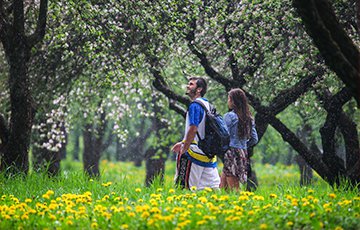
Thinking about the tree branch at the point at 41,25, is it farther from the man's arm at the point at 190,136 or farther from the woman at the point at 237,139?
the man's arm at the point at 190,136

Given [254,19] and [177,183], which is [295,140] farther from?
[177,183]

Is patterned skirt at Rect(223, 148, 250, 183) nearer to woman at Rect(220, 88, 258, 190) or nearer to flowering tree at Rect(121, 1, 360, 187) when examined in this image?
woman at Rect(220, 88, 258, 190)

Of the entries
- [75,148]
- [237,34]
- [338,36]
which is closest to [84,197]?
[338,36]

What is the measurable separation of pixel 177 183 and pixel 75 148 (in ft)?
132

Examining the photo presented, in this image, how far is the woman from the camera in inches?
388

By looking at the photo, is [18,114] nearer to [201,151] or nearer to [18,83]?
[18,83]

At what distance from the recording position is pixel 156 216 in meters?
6.19

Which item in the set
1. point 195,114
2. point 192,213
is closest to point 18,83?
point 195,114

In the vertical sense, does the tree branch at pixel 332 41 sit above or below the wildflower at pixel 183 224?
above

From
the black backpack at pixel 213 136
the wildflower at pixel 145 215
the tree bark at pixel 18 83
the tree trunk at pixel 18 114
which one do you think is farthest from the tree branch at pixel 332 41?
the tree trunk at pixel 18 114

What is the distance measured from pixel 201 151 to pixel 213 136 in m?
0.29

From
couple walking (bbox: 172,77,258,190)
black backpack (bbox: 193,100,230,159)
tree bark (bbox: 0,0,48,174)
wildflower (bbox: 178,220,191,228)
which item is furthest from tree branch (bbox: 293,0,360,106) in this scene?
tree bark (bbox: 0,0,48,174)

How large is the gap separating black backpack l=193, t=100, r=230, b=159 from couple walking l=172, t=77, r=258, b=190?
0.22 feet

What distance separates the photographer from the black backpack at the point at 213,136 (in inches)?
356
